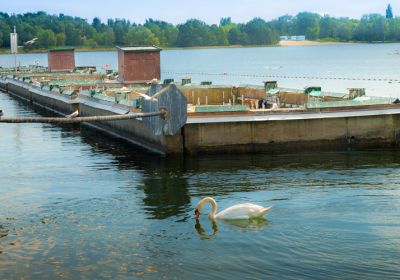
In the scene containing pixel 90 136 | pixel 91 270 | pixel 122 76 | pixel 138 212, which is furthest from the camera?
pixel 122 76

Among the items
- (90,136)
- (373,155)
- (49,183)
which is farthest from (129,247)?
(90,136)

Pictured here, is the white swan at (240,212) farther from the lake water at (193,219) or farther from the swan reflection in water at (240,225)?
the lake water at (193,219)

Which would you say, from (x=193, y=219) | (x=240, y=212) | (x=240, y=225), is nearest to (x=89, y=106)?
(x=193, y=219)

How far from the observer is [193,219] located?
25906mm

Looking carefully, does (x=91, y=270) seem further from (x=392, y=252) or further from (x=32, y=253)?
(x=392, y=252)

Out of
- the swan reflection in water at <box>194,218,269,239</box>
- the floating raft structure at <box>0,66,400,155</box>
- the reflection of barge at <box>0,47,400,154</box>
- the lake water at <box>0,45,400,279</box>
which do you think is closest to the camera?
the lake water at <box>0,45,400,279</box>

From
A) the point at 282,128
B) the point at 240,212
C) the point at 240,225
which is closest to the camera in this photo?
the point at 240,225

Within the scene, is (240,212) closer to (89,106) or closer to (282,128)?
(282,128)

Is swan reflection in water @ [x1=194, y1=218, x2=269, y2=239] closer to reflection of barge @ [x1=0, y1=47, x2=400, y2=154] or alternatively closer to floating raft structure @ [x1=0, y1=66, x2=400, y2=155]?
floating raft structure @ [x1=0, y1=66, x2=400, y2=155]

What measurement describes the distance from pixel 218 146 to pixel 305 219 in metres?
12.7

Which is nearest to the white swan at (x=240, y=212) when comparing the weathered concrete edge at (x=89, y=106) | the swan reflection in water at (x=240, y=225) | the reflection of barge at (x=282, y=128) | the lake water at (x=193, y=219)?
the swan reflection in water at (x=240, y=225)

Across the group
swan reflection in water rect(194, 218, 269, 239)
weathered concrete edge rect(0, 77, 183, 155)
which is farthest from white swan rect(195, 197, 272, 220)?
weathered concrete edge rect(0, 77, 183, 155)

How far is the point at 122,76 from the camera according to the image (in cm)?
6781

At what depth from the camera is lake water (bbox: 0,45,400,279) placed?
21156 millimetres
